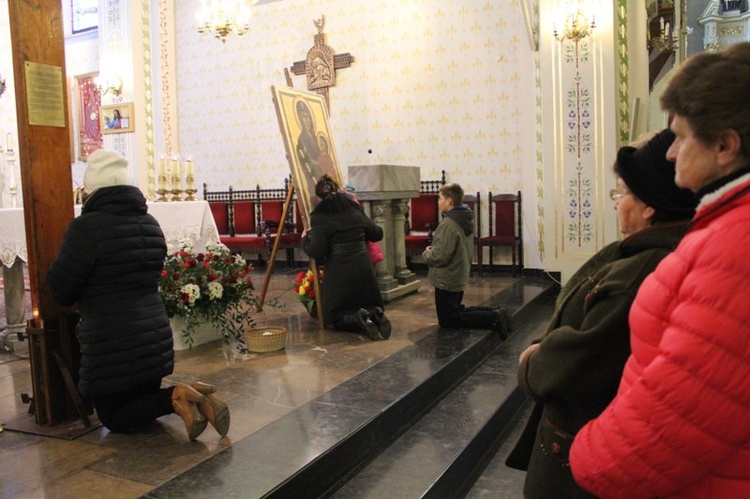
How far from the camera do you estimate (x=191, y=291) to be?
4.66 metres

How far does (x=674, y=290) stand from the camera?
1.10 metres

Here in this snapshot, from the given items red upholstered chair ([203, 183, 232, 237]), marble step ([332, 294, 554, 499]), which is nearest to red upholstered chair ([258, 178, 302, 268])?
red upholstered chair ([203, 183, 232, 237])

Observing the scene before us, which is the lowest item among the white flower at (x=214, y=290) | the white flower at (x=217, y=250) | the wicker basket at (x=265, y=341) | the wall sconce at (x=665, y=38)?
the wicker basket at (x=265, y=341)

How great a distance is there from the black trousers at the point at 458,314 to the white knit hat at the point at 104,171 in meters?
2.85

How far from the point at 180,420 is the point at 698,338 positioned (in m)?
2.89

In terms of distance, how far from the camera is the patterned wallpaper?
863 centimetres

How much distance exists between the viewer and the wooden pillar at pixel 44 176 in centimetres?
320

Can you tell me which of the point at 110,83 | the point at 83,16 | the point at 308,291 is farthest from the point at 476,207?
the point at 83,16

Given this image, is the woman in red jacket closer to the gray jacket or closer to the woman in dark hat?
the woman in dark hat

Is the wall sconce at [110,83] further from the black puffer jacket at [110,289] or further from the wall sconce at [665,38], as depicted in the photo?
the wall sconce at [665,38]

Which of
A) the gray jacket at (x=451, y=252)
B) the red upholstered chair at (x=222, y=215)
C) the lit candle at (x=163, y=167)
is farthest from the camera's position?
the red upholstered chair at (x=222, y=215)

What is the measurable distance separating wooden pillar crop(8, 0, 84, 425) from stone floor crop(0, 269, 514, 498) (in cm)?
30

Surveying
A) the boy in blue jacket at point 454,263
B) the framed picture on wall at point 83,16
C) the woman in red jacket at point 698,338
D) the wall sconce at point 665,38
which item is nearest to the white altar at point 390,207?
the boy in blue jacket at point 454,263

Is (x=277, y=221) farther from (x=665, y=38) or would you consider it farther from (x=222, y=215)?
(x=665, y=38)
